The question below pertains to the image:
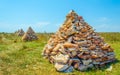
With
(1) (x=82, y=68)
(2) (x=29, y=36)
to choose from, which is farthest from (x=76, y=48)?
(2) (x=29, y=36)

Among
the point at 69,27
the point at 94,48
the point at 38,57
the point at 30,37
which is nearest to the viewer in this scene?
the point at 94,48

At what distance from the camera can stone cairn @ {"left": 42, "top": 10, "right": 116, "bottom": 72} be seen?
1074 cm

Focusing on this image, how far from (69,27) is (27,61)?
2.46 m

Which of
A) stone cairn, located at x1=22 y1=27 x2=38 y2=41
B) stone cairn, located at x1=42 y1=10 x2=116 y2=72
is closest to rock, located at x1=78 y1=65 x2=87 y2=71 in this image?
stone cairn, located at x1=42 y1=10 x2=116 y2=72

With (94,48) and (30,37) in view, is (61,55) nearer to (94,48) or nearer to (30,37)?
(94,48)

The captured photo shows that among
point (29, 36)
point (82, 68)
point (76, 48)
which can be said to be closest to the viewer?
point (82, 68)

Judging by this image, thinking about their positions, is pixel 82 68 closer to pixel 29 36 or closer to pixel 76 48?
pixel 76 48

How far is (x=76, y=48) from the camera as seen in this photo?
35.8ft

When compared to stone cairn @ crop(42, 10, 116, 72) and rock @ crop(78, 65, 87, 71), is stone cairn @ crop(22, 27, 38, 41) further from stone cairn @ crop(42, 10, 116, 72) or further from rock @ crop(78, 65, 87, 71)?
rock @ crop(78, 65, 87, 71)

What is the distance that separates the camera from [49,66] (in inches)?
451

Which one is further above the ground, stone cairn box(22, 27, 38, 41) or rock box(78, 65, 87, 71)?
stone cairn box(22, 27, 38, 41)

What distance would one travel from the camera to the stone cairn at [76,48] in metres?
10.7

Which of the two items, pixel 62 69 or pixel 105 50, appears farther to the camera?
pixel 105 50

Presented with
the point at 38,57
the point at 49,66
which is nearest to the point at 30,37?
the point at 38,57
